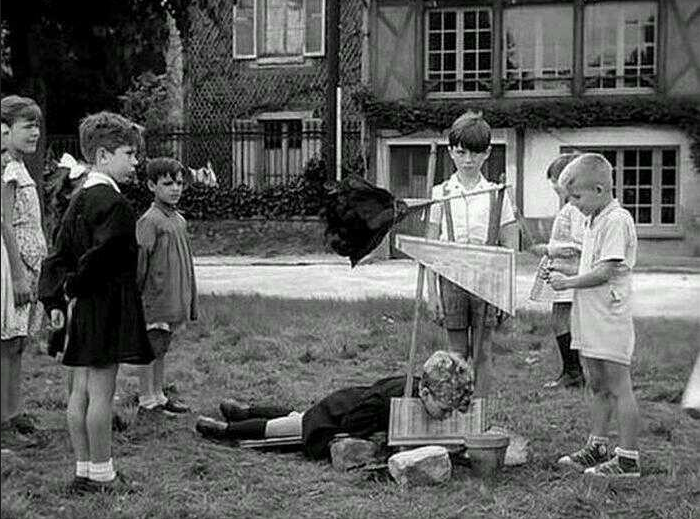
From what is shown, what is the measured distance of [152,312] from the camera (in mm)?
6574

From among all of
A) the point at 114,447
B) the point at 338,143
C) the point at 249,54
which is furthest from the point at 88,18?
the point at 249,54

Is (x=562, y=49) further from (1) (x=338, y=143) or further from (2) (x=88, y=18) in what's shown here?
(2) (x=88, y=18)

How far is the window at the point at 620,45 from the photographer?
77.8 feet

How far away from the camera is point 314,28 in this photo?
27.9 m

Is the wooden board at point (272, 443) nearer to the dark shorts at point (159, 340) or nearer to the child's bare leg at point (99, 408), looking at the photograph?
the dark shorts at point (159, 340)

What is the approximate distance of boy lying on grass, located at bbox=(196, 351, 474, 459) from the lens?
17.9 feet

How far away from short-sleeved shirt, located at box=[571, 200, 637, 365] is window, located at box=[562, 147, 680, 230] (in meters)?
18.3

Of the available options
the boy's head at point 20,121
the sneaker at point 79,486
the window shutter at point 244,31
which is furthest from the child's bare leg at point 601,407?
the window shutter at point 244,31

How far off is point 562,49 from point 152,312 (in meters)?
18.9

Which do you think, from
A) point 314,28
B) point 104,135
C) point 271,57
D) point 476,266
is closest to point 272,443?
point 476,266

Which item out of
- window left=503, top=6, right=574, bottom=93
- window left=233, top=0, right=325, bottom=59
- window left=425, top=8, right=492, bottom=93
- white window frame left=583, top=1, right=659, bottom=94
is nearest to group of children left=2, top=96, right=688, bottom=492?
white window frame left=583, top=1, right=659, bottom=94

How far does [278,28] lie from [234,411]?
2271cm

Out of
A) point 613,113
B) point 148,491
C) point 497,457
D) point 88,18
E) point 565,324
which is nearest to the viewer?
point 148,491

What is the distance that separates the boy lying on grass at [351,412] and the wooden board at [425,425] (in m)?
0.04
